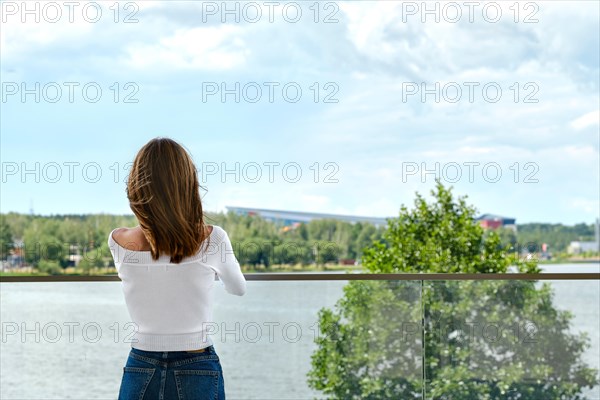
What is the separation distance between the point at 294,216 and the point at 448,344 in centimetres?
708

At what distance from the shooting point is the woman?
186 centimetres

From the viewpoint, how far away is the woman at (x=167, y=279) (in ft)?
6.09

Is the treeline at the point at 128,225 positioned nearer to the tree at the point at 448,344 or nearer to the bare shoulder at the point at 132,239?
the tree at the point at 448,344

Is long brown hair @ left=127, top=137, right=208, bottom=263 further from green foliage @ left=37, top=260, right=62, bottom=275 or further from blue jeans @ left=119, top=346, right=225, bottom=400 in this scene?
green foliage @ left=37, top=260, right=62, bottom=275

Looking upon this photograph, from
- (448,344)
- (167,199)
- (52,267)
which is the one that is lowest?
(448,344)

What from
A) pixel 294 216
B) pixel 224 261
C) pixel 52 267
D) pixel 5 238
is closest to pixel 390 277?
pixel 224 261

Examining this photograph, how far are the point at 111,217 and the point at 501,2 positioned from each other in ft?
17.0

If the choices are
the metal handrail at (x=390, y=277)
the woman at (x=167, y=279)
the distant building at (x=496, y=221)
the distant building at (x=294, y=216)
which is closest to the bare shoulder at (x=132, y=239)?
the woman at (x=167, y=279)

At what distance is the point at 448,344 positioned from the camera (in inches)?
140

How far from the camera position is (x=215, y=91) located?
11250 mm

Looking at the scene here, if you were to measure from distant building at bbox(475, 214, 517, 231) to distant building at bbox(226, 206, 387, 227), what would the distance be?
124cm

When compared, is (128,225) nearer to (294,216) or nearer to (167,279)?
(294,216)

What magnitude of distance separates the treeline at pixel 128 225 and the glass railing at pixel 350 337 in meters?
4.98

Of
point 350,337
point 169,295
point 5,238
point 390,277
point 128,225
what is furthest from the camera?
point 5,238
